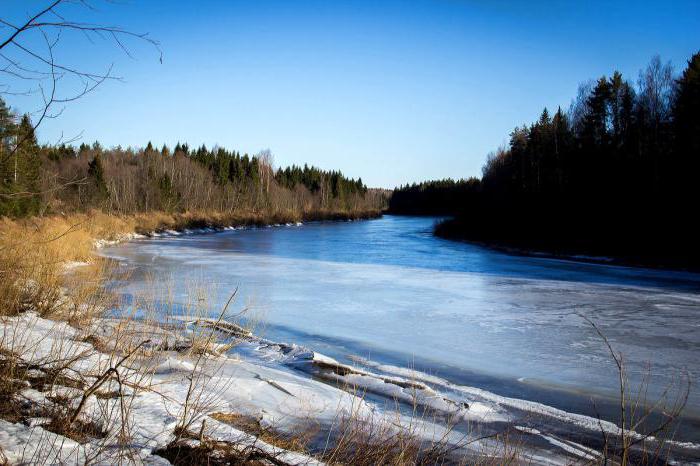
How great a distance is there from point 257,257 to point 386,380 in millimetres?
14660

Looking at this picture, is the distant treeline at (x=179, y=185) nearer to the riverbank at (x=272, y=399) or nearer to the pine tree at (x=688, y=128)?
the riverbank at (x=272, y=399)

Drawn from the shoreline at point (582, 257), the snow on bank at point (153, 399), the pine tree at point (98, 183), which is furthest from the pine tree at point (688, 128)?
the pine tree at point (98, 183)

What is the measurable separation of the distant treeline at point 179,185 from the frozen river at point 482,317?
1255 centimetres

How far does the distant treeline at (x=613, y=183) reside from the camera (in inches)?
880

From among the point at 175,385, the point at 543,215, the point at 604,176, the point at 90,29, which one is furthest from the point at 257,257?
the point at 604,176

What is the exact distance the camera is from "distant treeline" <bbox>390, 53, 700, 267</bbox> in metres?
22.3

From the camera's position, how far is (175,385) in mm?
3492

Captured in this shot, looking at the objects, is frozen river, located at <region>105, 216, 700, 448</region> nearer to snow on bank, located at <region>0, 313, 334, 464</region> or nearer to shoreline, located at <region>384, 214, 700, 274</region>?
shoreline, located at <region>384, 214, 700, 274</region>

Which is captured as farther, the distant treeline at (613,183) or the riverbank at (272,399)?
the distant treeline at (613,183)

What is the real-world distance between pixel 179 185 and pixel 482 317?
47222 mm

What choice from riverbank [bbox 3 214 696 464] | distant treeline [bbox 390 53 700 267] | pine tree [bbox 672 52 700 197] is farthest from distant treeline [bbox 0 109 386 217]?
pine tree [bbox 672 52 700 197]

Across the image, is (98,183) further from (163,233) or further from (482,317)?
(482,317)

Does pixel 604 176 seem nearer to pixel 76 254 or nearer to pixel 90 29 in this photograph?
pixel 76 254

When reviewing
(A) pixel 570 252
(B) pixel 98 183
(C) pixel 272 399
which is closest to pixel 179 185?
(B) pixel 98 183
